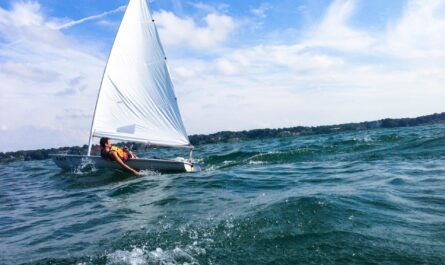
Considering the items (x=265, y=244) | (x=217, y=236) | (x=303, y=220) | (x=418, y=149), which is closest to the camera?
(x=265, y=244)

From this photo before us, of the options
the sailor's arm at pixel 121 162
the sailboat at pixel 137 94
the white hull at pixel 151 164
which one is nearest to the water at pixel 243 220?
the white hull at pixel 151 164

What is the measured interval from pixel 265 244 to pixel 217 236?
35.1 inches

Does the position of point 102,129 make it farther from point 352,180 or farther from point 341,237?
point 341,237

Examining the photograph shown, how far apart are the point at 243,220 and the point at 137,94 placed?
1117cm

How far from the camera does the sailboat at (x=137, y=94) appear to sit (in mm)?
16984

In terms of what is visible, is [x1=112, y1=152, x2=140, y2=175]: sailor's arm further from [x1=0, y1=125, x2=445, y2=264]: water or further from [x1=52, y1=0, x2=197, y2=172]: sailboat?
[x1=0, y1=125, x2=445, y2=264]: water

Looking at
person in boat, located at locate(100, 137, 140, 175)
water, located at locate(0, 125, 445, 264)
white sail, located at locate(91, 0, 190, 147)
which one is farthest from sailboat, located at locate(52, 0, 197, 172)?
water, located at locate(0, 125, 445, 264)

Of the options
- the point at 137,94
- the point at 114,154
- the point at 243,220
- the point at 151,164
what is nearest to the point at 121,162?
the point at 114,154

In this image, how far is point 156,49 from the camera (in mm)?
17844

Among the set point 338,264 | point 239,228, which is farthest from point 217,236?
point 338,264

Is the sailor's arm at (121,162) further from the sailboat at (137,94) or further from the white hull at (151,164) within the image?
the sailboat at (137,94)

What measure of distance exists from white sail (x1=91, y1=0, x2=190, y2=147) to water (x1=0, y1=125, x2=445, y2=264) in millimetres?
3716

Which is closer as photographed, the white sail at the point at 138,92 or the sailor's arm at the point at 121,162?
the sailor's arm at the point at 121,162

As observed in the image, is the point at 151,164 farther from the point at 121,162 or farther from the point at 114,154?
the point at 114,154
